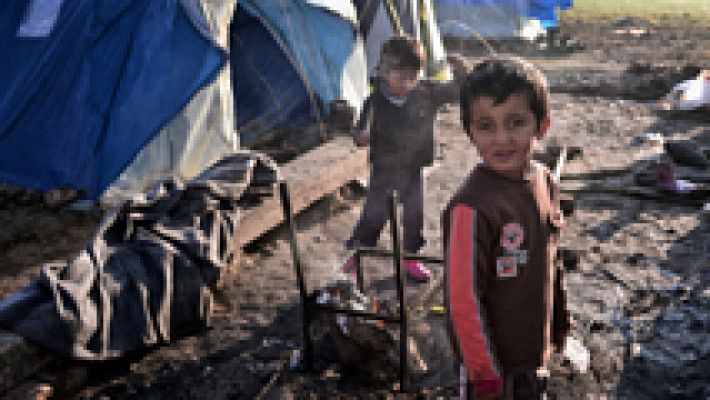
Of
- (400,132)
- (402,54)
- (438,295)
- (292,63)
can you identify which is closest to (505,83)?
(402,54)

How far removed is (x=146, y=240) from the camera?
409 centimetres

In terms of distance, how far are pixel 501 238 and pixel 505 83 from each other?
45 centimetres

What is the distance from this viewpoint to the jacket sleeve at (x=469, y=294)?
5.62ft

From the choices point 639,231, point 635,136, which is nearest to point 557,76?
point 635,136

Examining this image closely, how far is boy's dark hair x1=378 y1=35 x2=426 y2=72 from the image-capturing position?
369 cm

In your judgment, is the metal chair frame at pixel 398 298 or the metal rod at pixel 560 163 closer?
the metal chair frame at pixel 398 298

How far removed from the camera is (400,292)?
2.96 m

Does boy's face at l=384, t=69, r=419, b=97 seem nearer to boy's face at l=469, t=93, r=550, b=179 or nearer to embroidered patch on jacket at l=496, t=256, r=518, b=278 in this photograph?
boy's face at l=469, t=93, r=550, b=179

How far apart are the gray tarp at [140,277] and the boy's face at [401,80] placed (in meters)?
1.57

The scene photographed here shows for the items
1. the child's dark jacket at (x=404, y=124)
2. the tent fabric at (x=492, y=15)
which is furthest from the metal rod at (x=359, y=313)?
the tent fabric at (x=492, y=15)

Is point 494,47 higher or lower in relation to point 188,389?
higher

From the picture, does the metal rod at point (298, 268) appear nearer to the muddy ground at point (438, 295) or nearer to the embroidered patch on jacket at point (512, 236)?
the muddy ground at point (438, 295)

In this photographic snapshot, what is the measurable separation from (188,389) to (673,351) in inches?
112

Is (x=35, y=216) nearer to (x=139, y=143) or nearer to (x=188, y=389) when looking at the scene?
(x=139, y=143)
